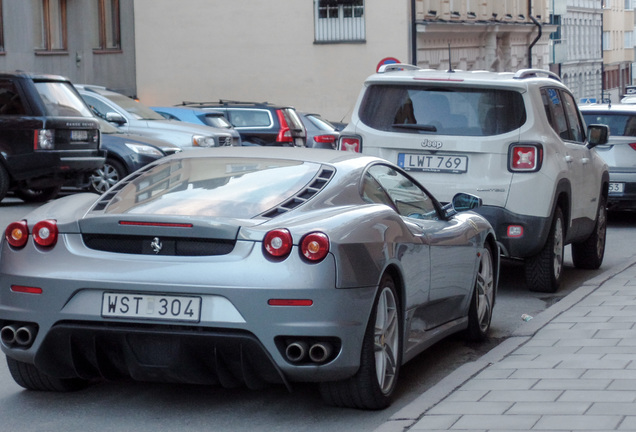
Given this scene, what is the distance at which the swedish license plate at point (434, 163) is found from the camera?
33.7 ft

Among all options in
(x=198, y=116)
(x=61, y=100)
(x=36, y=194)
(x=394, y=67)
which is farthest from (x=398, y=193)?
(x=198, y=116)

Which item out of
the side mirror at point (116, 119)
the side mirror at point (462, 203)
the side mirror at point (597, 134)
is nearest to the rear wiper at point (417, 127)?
the side mirror at point (597, 134)

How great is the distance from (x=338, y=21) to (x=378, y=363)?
35.7 metres

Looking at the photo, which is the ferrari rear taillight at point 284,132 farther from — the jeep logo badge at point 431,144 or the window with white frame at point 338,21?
the jeep logo badge at point 431,144

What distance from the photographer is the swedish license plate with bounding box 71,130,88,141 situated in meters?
18.0

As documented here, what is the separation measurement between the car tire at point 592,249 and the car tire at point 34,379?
6872 millimetres

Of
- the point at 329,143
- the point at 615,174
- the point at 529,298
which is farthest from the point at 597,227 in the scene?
the point at 329,143

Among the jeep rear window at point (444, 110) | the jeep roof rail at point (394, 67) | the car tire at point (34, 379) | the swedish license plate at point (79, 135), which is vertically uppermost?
the jeep roof rail at point (394, 67)

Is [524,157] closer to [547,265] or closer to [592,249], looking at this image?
[547,265]

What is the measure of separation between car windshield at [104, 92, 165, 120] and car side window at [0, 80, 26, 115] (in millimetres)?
4741

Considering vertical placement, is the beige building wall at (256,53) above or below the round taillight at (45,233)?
above

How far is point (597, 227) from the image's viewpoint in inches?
486

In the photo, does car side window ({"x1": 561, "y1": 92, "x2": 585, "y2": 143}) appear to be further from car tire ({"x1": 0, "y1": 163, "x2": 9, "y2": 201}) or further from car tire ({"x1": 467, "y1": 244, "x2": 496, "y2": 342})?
car tire ({"x1": 0, "y1": 163, "x2": 9, "y2": 201})

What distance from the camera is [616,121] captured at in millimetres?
17641
